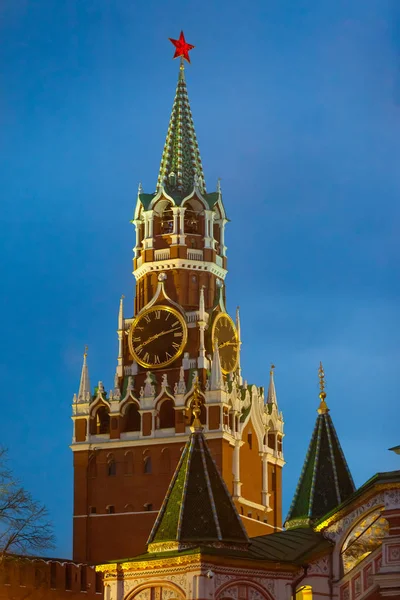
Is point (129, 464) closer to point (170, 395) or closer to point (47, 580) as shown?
point (170, 395)

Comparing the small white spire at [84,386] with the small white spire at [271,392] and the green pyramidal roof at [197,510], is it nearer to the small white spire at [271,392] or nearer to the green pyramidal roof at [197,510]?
the small white spire at [271,392]

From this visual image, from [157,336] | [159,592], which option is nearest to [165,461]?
[157,336]

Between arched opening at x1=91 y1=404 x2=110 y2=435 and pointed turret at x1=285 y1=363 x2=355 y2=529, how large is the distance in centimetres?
3851

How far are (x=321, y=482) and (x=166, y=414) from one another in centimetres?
3776

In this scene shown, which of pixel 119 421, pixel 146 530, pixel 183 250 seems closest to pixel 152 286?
pixel 183 250

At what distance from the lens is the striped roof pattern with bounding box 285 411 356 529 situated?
44188 mm

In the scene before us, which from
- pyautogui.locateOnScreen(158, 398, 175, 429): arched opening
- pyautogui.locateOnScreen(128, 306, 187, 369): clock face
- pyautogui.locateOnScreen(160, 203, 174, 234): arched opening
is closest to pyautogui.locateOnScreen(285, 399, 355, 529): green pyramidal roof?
pyautogui.locateOnScreen(158, 398, 175, 429): arched opening

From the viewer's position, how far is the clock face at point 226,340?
84625 mm

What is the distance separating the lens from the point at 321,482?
44719 mm

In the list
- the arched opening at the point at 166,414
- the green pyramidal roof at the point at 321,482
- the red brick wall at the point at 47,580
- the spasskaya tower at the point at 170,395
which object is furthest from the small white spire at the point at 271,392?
the green pyramidal roof at the point at 321,482

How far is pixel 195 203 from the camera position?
286 ft

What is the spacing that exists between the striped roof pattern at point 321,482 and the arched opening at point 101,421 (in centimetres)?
3853

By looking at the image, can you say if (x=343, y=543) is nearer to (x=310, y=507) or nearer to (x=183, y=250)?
(x=310, y=507)

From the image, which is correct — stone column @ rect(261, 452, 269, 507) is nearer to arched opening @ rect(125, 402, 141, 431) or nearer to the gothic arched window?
arched opening @ rect(125, 402, 141, 431)
